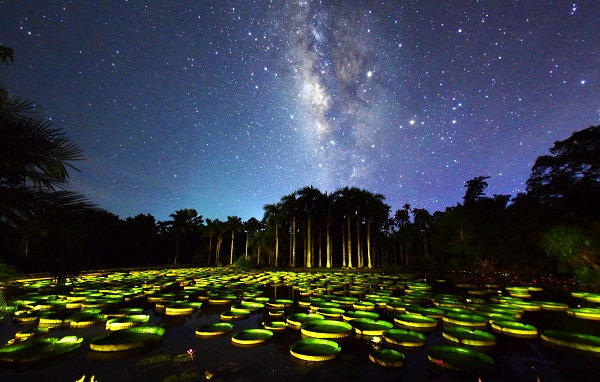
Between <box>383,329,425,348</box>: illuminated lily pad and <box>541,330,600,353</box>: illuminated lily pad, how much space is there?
2969 mm

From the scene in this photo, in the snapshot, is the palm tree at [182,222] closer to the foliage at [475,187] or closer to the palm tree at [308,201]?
the palm tree at [308,201]

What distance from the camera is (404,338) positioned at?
19.8 feet

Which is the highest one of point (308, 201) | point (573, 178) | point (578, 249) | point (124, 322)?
point (308, 201)

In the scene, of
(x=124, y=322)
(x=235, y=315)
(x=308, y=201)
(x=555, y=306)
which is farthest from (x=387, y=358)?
(x=308, y=201)

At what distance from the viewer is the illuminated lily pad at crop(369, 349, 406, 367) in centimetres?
481

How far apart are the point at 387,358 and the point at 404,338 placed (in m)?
1.40

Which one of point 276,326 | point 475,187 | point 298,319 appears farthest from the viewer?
point 475,187

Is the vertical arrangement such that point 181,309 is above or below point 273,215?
below

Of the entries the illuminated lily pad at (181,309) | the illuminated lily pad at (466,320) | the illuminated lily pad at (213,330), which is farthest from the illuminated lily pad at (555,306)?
the illuminated lily pad at (181,309)

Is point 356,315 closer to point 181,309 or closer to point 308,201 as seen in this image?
point 181,309

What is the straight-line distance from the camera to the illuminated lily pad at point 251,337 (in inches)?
233

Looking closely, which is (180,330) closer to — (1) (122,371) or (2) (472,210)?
(1) (122,371)

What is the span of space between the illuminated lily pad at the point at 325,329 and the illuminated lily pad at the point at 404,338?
0.97 m

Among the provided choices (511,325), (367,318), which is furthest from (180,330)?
(511,325)
